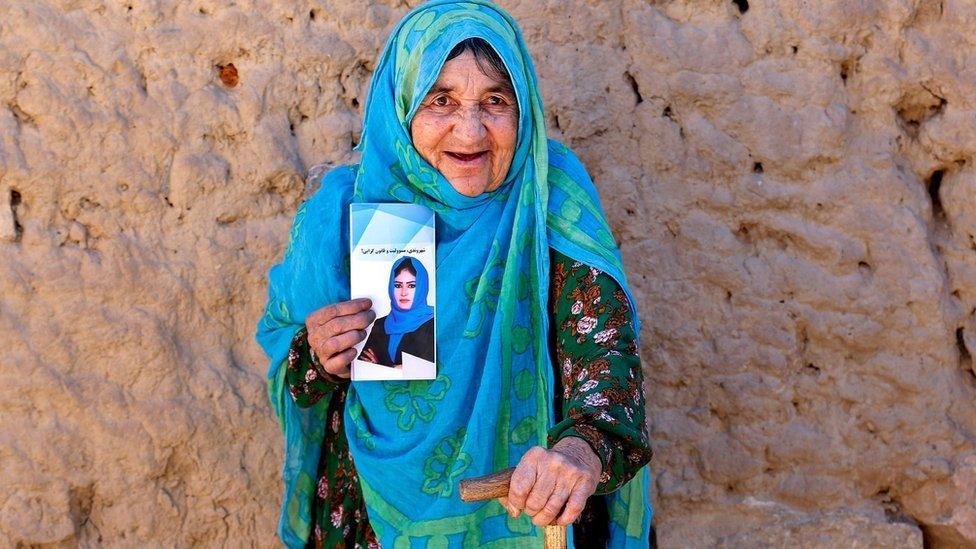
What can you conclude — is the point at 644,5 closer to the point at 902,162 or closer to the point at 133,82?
the point at 902,162

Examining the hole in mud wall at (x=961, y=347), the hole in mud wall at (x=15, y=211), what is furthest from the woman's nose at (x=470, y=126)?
the hole in mud wall at (x=961, y=347)

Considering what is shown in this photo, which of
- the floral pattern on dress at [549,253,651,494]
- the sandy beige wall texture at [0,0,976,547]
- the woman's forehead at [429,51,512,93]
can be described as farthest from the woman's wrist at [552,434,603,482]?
the sandy beige wall texture at [0,0,976,547]

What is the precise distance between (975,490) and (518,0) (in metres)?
1.72

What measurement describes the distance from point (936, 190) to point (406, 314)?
1.54 metres

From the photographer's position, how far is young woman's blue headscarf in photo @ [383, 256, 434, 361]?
88.9 inches

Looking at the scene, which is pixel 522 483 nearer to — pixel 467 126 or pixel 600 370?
pixel 600 370

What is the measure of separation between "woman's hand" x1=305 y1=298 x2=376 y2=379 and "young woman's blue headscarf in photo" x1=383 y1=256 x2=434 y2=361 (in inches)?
1.6

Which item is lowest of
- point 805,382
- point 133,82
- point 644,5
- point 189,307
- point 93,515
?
point 93,515

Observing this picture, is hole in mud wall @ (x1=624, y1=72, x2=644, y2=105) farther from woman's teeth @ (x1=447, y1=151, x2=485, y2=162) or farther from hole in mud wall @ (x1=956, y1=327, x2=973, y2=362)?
→ hole in mud wall @ (x1=956, y1=327, x2=973, y2=362)

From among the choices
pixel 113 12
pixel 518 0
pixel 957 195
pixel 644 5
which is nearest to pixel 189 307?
pixel 113 12

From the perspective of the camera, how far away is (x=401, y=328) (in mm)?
2266

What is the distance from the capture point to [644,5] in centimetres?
309

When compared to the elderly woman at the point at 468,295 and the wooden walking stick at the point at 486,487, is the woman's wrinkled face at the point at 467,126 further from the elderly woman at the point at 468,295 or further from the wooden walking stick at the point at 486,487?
the wooden walking stick at the point at 486,487

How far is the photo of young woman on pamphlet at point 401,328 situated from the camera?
2260 millimetres
